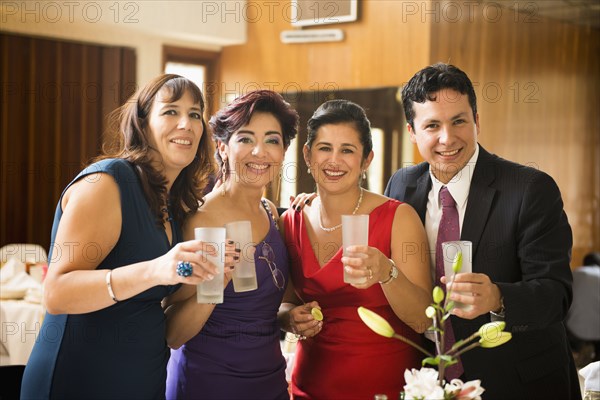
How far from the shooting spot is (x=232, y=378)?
7.78 feet

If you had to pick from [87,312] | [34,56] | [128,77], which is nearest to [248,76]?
[128,77]

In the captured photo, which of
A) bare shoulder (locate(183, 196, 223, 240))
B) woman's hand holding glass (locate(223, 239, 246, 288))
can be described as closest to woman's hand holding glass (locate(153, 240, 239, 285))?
woman's hand holding glass (locate(223, 239, 246, 288))

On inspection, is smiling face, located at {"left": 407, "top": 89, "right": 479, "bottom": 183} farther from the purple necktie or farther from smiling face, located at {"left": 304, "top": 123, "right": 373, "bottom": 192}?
smiling face, located at {"left": 304, "top": 123, "right": 373, "bottom": 192}

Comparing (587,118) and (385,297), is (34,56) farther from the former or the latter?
(587,118)

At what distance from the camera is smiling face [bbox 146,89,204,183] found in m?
2.27

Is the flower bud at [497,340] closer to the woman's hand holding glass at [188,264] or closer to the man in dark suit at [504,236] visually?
the man in dark suit at [504,236]

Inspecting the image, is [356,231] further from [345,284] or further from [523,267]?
[523,267]

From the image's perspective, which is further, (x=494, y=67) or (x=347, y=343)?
(x=494, y=67)

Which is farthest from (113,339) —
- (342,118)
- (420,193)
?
(420,193)

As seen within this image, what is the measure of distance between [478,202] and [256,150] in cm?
78

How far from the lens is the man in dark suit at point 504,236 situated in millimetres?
2303

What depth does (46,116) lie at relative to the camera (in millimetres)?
6496

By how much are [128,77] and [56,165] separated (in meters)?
1.10

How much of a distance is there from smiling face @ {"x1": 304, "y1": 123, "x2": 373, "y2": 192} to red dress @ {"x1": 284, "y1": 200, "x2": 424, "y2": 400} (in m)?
0.17
